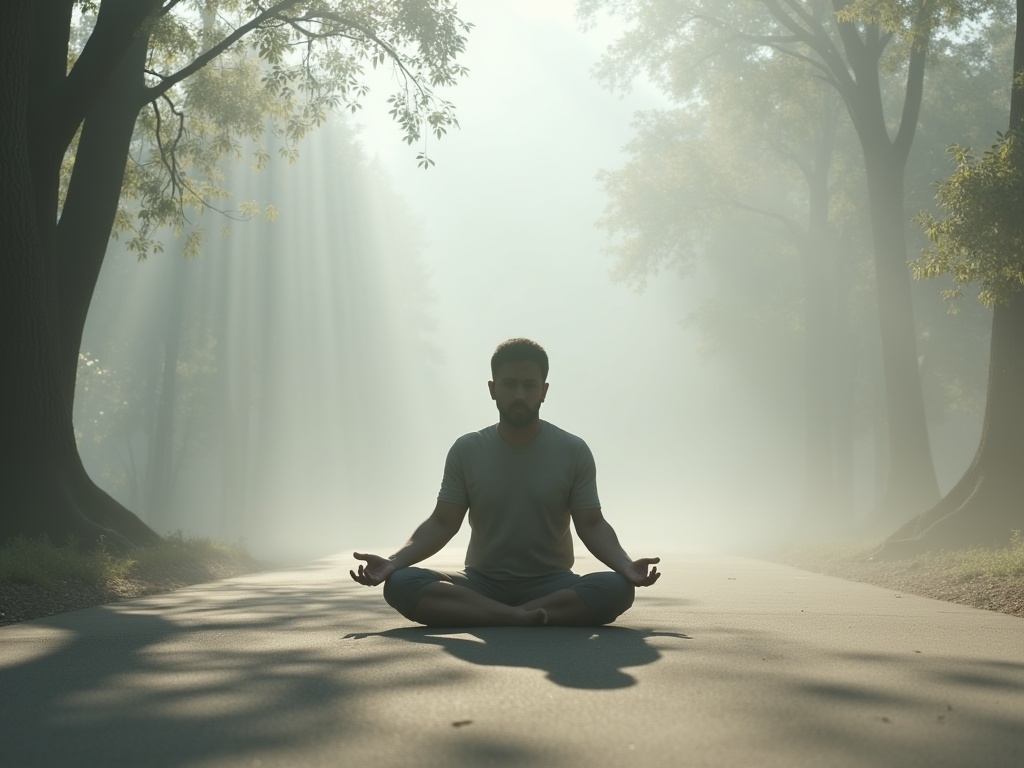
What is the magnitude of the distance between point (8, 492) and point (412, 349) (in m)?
35.3

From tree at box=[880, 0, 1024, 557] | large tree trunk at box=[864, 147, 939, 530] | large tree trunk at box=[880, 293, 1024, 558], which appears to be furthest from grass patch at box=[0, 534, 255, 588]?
large tree trunk at box=[864, 147, 939, 530]

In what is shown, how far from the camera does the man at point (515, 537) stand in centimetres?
722

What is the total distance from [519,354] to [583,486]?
0.90 metres

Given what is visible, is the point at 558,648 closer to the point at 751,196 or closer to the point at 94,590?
the point at 94,590

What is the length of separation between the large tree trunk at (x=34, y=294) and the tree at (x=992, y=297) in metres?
9.08

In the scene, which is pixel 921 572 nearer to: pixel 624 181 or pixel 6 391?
pixel 6 391

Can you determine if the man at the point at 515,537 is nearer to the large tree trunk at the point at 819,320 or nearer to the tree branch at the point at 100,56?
the tree branch at the point at 100,56

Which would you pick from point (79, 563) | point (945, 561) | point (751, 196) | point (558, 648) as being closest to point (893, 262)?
point (945, 561)

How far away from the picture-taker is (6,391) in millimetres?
13172

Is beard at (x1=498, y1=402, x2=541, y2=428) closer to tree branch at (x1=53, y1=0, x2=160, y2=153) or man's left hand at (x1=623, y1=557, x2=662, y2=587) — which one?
man's left hand at (x1=623, y1=557, x2=662, y2=587)

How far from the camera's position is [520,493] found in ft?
23.9

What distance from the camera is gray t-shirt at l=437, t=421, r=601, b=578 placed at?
7277mm

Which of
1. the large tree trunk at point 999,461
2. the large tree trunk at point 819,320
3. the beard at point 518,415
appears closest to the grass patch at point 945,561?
the large tree trunk at point 999,461

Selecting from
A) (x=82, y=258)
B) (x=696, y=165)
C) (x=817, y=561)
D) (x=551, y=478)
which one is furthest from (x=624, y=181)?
(x=551, y=478)
